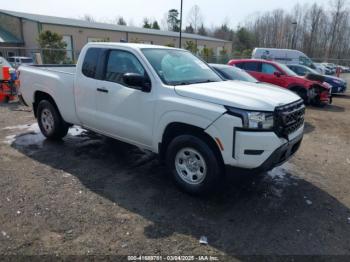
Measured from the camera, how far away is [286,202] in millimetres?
4148

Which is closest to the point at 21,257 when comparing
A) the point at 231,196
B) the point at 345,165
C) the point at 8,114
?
the point at 231,196

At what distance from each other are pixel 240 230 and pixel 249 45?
226 feet

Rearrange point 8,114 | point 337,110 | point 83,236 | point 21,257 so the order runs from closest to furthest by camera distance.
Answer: point 21,257 < point 83,236 < point 8,114 < point 337,110

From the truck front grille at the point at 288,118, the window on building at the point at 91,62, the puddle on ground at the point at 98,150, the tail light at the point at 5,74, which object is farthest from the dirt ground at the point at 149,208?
the tail light at the point at 5,74

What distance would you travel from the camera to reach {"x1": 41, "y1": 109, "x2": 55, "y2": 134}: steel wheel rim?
6143 mm

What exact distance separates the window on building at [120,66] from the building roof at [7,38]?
32772 mm

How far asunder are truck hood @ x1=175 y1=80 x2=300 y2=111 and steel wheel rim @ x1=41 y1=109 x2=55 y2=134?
10.7 ft

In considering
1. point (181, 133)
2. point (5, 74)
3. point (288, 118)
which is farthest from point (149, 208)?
point (5, 74)

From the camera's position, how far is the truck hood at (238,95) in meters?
3.60

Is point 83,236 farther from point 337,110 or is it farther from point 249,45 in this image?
point 249,45

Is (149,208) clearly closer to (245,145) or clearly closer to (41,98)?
(245,145)

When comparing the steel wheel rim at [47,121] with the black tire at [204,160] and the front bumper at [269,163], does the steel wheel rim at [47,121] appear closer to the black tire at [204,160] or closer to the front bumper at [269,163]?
the black tire at [204,160]

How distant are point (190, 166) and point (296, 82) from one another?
30.6ft

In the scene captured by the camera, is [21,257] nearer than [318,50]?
Yes
